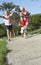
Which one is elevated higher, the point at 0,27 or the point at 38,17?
the point at 38,17

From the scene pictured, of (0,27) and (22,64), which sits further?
(0,27)

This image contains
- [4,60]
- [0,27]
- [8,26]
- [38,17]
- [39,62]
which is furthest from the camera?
[0,27]

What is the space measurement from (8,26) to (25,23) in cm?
85

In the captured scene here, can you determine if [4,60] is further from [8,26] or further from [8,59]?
[8,26]

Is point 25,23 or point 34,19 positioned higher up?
point 25,23

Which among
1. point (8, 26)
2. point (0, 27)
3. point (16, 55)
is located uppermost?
point (16, 55)

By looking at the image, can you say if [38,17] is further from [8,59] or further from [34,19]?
[8,59]

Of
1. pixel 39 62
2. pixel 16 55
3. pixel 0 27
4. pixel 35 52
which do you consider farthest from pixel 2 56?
pixel 0 27

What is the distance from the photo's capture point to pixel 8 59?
24.2ft

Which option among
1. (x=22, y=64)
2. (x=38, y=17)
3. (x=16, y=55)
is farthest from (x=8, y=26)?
(x=38, y=17)

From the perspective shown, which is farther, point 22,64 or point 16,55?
point 16,55

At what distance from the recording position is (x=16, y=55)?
25.8 ft

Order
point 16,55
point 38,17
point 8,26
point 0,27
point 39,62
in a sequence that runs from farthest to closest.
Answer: point 0,27 < point 38,17 < point 8,26 < point 16,55 < point 39,62

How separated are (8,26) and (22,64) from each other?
6790 millimetres
